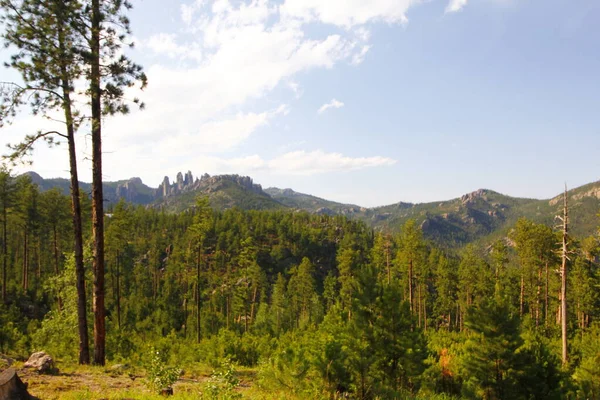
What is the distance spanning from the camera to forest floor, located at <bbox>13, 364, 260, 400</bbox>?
6418 mm

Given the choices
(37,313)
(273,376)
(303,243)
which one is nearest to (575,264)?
(273,376)

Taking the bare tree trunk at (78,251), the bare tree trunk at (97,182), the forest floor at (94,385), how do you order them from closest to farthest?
the forest floor at (94,385)
the bare tree trunk at (97,182)
the bare tree trunk at (78,251)

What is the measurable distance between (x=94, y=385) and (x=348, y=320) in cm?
823

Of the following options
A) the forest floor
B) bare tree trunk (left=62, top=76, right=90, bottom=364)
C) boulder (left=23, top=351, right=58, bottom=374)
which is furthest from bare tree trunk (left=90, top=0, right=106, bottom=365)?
boulder (left=23, top=351, right=58, bottom=374)

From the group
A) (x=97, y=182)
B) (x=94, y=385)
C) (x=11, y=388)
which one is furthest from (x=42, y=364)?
(x=97, y=182)

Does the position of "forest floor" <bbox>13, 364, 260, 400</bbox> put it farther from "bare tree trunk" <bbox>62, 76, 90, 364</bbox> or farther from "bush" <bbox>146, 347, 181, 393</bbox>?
"bare tree trunk" <bbox>62, 76, 90, 364</bbox>

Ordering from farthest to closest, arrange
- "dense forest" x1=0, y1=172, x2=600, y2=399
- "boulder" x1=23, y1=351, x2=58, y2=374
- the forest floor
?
"dense forest" x1=0, y1=172, x2=600, y2=399, "boulder" x1=23, y1=351, x2=58, y2=374, the forest floor

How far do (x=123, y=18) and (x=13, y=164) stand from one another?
17.9ft

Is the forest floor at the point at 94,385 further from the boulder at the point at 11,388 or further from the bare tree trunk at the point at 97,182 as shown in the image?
the bare tree trunk at the point at 97,182

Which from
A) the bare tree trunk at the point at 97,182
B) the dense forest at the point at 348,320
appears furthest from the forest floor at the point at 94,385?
the dense forest at the point at 348,320

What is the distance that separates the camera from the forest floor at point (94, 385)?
642 centimetres

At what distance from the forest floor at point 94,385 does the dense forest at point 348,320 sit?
1403 millimetres

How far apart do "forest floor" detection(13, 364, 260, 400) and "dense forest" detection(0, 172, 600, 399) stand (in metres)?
1.40

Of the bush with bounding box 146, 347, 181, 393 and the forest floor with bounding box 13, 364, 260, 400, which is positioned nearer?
the forest floor with bounding box 13, 364, 260, 400
